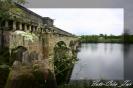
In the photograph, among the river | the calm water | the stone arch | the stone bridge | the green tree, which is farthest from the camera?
the calm water

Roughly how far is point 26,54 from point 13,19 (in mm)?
802

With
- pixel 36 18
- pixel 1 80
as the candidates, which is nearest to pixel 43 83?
pixel 1 80

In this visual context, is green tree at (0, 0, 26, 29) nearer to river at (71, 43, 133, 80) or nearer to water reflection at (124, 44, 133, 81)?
river at (71, 43, 133, 80)

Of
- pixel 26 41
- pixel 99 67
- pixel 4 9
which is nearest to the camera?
pixel 4 9

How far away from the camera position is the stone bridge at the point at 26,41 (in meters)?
4.14

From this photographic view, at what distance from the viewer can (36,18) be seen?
5.25 meters

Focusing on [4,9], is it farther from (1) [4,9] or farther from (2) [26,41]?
(2) [26,41]

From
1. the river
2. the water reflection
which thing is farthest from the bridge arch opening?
the water reflection

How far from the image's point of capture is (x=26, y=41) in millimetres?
4816

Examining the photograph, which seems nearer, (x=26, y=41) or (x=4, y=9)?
(x=4, y=9)

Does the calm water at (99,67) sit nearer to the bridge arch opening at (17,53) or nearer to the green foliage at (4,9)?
the bridge arch opening at (17,53)

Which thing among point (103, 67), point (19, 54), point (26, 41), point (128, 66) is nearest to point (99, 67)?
point (103, 67)


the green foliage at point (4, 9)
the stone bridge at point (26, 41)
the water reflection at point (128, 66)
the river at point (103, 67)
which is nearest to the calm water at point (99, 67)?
the river at point (103, 67)

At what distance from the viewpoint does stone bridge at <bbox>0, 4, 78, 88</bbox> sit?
4141mm
